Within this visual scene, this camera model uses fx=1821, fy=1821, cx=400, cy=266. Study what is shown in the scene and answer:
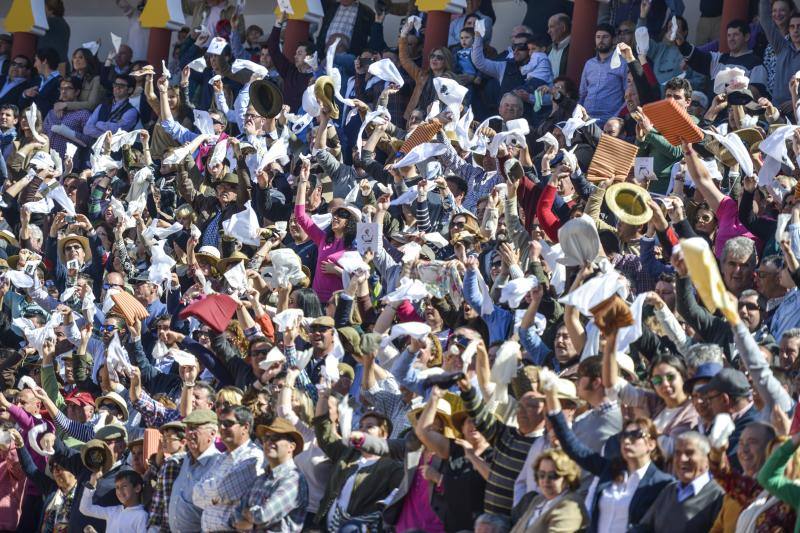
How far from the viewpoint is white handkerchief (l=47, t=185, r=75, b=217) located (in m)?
14.6

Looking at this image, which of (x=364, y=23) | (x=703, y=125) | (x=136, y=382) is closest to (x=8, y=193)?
(x=364, y=23)

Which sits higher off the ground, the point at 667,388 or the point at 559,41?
the point at 667,388

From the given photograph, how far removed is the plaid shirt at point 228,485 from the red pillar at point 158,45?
35.2 ft

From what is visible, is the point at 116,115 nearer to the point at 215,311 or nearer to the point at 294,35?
the point at 294,35

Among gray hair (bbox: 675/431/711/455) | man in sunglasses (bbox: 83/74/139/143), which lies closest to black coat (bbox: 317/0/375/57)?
man in sunglasses (bbox: 83/74/139/143)

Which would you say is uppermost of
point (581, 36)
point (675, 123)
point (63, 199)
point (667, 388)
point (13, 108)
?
point (675, 123)

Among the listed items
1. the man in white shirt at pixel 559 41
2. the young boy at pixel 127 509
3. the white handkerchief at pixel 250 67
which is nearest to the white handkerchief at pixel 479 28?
the man in white shirt at pixel 559 41

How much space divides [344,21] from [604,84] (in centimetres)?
382

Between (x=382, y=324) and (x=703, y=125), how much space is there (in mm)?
2693

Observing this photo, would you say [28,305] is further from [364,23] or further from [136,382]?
[364,23]

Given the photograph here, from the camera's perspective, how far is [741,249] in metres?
9.58

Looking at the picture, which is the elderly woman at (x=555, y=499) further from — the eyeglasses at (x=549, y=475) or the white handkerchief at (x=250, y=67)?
the white handkerchief at (x=250, y=67)

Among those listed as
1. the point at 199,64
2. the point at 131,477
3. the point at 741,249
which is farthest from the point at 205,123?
the point at 741,249

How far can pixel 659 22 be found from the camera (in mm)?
14148
